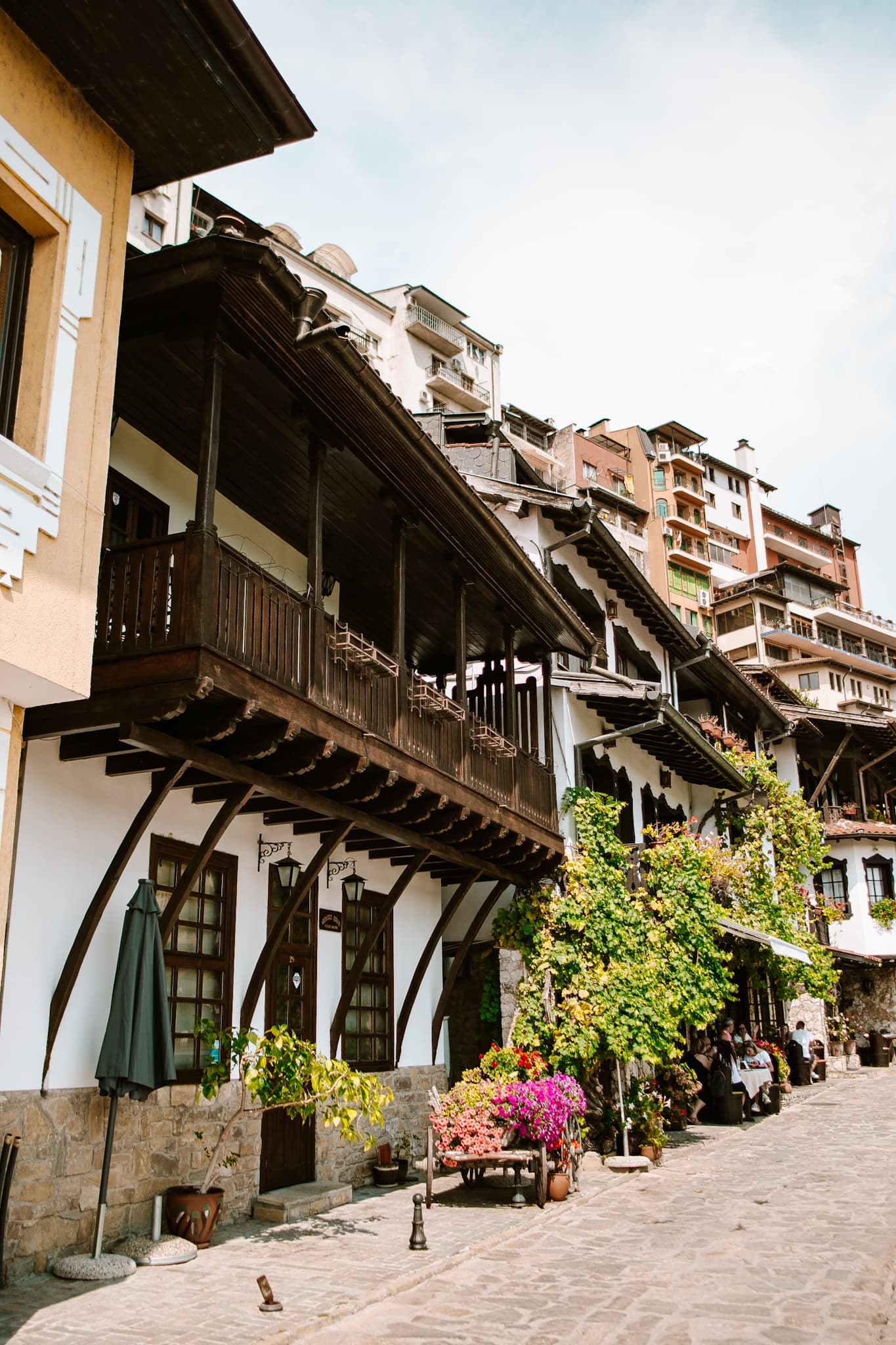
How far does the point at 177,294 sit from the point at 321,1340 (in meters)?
6.71

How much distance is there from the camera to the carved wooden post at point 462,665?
11.9 metres

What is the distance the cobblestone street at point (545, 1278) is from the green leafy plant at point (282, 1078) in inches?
38.8

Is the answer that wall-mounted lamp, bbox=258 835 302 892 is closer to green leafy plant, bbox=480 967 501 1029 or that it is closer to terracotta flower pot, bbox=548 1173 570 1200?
terracotta flower pot, bbox=548 1173 570 1200

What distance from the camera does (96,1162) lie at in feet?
26.3

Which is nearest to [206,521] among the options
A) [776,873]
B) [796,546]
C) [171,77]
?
[171,77]

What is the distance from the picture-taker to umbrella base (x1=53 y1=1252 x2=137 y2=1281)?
745cm

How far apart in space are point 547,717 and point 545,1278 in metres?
7.67

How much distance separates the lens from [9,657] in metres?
5.80

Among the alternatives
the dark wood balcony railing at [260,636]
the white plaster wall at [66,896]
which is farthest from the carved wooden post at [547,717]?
the white plaster wall at [66,896]

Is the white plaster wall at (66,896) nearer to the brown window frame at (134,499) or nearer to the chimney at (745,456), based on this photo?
the brown window frame at (134,499)

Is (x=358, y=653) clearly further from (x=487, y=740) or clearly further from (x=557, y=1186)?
(x=557, y=1186)

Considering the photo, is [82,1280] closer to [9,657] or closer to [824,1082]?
[9,657]

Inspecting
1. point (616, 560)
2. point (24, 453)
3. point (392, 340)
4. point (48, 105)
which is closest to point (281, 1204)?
point (24, 453)

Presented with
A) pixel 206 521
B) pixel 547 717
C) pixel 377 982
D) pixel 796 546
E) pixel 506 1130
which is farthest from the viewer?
pixel 796 546
